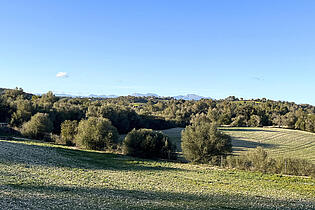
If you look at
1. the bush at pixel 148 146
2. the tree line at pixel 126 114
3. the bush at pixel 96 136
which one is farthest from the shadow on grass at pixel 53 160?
the tree line at pixel 126 114

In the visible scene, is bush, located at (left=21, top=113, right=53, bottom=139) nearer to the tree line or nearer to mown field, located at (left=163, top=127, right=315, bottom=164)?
the tree line

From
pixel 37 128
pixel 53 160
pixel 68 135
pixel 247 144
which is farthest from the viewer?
pixel 247 144

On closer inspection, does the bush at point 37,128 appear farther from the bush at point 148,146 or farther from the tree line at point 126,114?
the bush at point 148,146

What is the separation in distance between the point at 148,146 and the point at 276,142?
54365 mm

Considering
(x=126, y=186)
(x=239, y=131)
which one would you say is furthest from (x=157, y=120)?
(x=126, y=186)

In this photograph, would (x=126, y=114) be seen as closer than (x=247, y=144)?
No

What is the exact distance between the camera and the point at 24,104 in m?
80.1

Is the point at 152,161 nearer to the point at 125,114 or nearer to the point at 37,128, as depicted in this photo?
the point at 37,128

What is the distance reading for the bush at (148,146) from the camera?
52.5 metres

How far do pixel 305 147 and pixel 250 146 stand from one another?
16.6 meters

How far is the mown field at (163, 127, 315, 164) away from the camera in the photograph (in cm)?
7201

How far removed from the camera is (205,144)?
4934cm

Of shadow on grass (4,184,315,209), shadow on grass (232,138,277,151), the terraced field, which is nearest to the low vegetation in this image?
shadow on grass (4,184,315,209)

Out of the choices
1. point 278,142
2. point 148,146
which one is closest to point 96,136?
point 148,146
